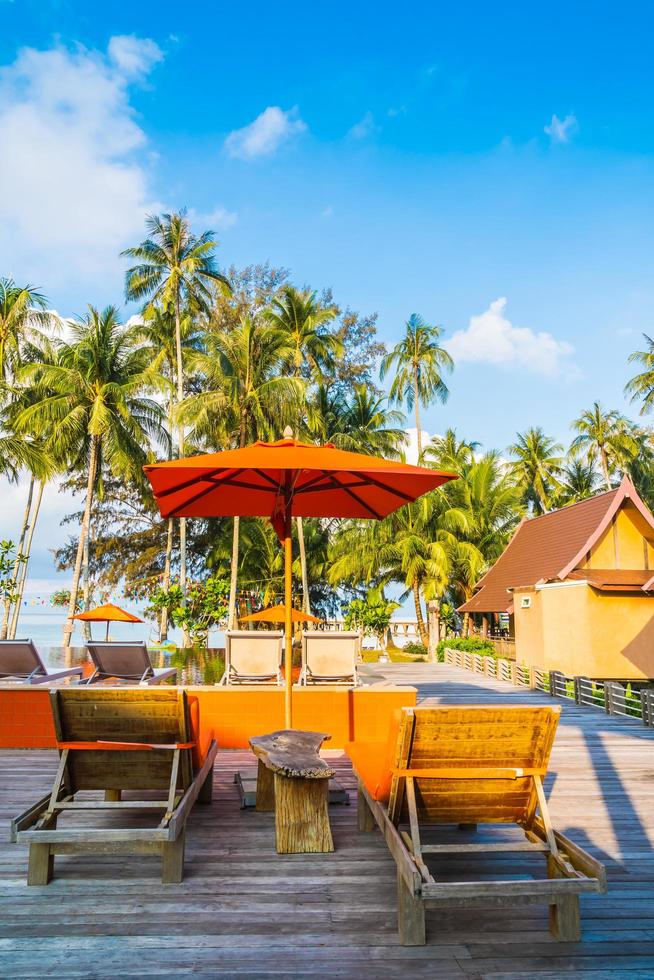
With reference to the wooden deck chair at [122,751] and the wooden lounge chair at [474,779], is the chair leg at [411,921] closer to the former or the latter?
the wooden lounge chair at [474,779]

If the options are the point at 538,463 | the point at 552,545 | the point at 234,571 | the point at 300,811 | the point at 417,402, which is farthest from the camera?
the point at 538,463

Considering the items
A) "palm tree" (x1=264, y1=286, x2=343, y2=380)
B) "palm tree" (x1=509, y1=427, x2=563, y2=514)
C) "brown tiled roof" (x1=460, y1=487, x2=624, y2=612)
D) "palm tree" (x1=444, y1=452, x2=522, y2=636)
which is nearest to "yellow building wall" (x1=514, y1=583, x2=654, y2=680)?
"brown tiled roof" (x1=460, y1=487, x2=624, y2=612)

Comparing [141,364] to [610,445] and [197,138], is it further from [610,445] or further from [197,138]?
[610,445]

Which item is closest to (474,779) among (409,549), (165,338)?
(409,549)

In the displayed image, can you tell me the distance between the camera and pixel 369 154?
1593 cm

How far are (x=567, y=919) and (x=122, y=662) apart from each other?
665 cm

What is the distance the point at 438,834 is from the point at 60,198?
1323cm

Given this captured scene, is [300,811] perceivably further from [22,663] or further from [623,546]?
[623,546]

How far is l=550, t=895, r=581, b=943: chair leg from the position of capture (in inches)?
109

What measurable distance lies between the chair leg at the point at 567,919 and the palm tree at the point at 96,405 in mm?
23906

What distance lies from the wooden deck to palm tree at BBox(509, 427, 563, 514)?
136ft

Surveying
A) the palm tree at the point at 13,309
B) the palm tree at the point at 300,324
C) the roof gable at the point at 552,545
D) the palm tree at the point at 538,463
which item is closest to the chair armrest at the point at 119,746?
the roof gable at the point at 552,545

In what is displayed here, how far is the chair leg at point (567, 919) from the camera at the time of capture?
2.76 meters

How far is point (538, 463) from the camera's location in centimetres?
4403
